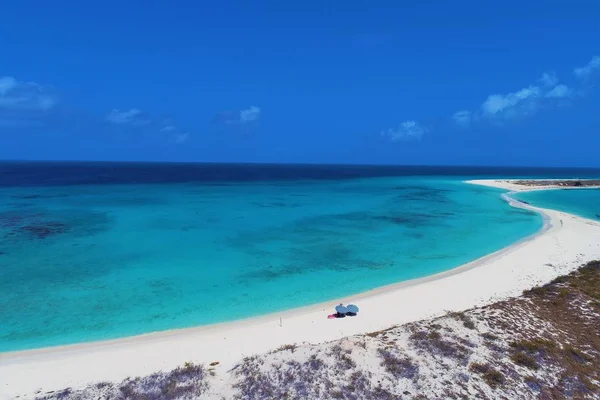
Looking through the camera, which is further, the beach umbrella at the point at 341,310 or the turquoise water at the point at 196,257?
the turquoise water at the point at 196,257

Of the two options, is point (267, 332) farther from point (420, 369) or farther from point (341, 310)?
point (420, 369)

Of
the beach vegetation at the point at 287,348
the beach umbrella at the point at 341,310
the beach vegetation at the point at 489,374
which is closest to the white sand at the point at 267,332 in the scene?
the beach umbrella at the point at 341,310

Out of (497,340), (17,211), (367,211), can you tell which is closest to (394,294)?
(497,340)

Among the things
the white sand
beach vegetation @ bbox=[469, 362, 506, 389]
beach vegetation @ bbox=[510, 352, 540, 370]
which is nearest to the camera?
beach vegetation @ bbox=[469, 362, 506, 389]

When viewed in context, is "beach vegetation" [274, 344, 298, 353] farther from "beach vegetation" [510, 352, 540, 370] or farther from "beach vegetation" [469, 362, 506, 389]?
"beach vegetation" [510, 352, 540, 370]

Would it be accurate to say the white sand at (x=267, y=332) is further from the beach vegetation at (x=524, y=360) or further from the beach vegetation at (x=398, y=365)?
the beach vegetation at (x=524, y=360)

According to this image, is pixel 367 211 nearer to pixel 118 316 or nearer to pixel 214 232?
pixel 214 232

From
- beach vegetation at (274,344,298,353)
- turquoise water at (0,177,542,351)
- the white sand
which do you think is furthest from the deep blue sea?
beach vegetation at (274,344,298,353)
